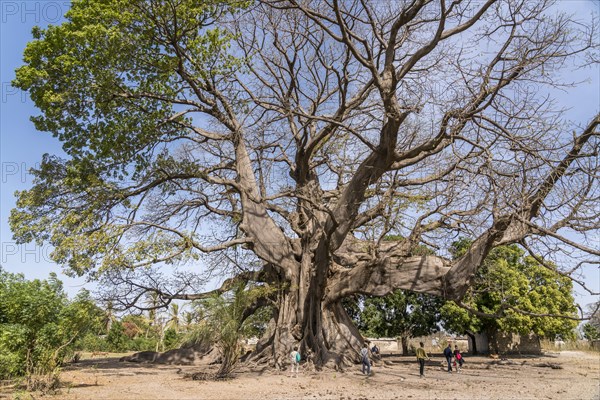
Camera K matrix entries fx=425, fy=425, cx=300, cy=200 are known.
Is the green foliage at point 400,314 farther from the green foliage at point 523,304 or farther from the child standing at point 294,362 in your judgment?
the child standing at point 294,362

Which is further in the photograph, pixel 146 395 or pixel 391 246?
pixel 391 246

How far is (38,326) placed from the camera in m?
8.21

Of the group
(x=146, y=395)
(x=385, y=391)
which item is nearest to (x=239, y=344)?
(x=146, y=395)

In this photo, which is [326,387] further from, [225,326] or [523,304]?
[523,304]

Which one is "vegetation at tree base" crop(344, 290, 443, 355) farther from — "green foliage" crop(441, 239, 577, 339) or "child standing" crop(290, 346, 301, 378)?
"child standing" crop(290, 346, 301, 378)

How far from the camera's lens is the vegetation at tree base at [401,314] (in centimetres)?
2402

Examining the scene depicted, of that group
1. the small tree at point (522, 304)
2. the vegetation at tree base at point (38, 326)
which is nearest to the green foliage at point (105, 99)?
the vegetation at tree base at point (38, 326)

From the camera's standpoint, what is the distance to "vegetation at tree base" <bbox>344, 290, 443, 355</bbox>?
24016 mm

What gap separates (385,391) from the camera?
8320 mm

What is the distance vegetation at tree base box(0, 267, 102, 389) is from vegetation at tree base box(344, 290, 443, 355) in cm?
1746

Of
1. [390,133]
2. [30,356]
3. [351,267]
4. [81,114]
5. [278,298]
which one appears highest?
[81,114]

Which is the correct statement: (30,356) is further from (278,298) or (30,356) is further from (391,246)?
(391,246)

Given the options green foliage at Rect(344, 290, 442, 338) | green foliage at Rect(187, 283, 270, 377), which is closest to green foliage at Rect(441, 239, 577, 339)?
green foliage at Rect(344, 290, 442, 338)

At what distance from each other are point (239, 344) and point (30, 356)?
4144mm
